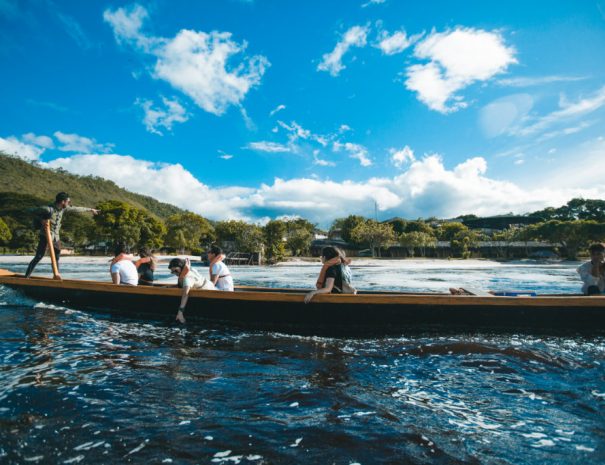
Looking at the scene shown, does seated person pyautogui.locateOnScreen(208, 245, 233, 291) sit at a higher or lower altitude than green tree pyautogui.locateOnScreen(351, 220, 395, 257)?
lower

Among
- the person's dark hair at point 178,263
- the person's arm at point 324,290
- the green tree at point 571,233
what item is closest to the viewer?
the person's arm at point 324,290

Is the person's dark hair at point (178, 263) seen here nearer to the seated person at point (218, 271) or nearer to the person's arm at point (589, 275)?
the seated person at point (218, 271)

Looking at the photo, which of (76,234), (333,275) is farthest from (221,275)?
(76,234)

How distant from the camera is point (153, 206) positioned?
148000 millimetres

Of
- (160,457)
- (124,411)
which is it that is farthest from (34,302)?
(160,457)

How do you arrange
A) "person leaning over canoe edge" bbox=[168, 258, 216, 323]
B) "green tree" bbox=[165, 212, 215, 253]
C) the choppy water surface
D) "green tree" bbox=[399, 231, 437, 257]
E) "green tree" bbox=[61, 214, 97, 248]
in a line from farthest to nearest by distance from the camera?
1. "green tree" bbox=[61, 214, 97, 248]
2. "green tree" bbox=[399, 231, 437, 257]
3. "green tree" bbox=[165, 212, 215, 253]
4. "person leaning over canoe edge" bbox=[168, 258, 216, 323]
5. the choppy water surface

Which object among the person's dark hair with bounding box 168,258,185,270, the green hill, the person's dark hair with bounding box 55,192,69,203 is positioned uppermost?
the green hill

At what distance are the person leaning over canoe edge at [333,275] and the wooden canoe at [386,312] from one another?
0.46 feet

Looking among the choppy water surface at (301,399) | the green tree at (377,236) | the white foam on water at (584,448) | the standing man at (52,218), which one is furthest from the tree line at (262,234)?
the white foam on water at (584,448)

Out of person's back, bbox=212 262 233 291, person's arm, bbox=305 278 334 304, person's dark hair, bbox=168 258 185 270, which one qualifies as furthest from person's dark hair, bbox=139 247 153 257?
person's arm, bbox=305 278 334 304

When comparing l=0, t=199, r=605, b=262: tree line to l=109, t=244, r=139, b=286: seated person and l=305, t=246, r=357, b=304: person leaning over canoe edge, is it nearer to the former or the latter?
l=109, t=244, r=139, b=286: seated person

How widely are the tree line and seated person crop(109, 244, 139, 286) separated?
40319 mm

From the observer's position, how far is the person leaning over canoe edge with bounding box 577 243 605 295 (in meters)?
5.52

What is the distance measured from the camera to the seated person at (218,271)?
6168 mm
